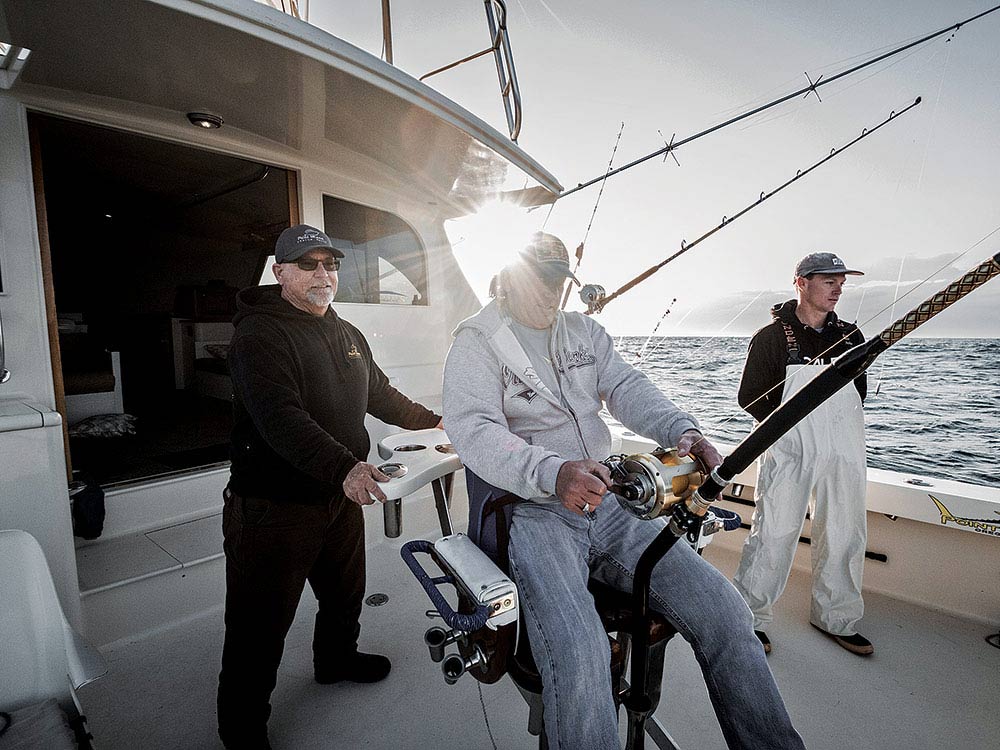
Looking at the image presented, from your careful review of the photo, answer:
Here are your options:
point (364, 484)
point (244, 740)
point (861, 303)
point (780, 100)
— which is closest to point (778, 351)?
point (861, 303)

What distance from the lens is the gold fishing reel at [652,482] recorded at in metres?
1.00

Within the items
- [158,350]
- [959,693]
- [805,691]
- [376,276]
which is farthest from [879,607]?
[158,350]

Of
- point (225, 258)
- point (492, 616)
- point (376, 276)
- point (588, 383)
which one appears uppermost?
point (225, 258)

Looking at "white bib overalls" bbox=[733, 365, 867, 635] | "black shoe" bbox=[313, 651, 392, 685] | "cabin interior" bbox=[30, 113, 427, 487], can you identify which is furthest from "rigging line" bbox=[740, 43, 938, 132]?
"black shoe" bbox=[313, 651, 392, 685]

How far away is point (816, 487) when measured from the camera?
2.21m

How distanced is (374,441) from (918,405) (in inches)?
612

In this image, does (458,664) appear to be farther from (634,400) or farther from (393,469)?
(634,400)

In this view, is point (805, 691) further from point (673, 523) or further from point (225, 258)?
point (225, 258)

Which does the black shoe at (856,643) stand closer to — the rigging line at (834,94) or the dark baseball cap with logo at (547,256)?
the dark baseball cap with logo at (547,256)

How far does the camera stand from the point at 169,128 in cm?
225

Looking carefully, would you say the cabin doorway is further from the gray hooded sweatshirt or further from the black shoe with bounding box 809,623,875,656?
the black shoe with bounding box 809,623,875,656

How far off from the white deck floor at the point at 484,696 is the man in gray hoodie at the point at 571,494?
784mm

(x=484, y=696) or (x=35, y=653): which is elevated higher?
(x=35, y=653)

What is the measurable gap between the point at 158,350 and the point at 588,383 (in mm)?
6216
